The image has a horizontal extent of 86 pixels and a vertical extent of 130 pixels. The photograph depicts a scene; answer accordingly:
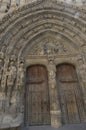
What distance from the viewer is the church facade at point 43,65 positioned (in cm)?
424

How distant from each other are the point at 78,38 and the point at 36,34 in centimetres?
145

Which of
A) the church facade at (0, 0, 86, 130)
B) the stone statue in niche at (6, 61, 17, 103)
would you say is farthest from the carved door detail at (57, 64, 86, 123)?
the stone statue in niche at (6, 61, 17, 103)

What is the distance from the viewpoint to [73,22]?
18.5 feet

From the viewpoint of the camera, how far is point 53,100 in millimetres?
4363

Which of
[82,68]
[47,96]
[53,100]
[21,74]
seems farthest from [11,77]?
[82,68]

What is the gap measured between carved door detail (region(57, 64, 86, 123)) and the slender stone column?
22cm

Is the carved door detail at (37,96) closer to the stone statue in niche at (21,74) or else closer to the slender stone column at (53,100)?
the slender stone column at (53,100)

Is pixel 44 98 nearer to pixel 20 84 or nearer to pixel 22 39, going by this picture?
pixel 20 84

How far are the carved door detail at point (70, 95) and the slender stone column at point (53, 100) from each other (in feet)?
0.71

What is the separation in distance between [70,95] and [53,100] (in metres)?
0.59

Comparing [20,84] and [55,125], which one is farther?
[20,84]

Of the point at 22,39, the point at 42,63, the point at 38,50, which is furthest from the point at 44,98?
the point at 22,39

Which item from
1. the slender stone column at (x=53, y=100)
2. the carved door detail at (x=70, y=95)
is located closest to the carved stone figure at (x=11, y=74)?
the slender stone column at (x=53, y=100)

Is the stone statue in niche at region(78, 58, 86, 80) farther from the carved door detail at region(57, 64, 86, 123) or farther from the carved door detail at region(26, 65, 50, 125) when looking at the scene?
the carved door detail at region(26, 65, 50, 125)
